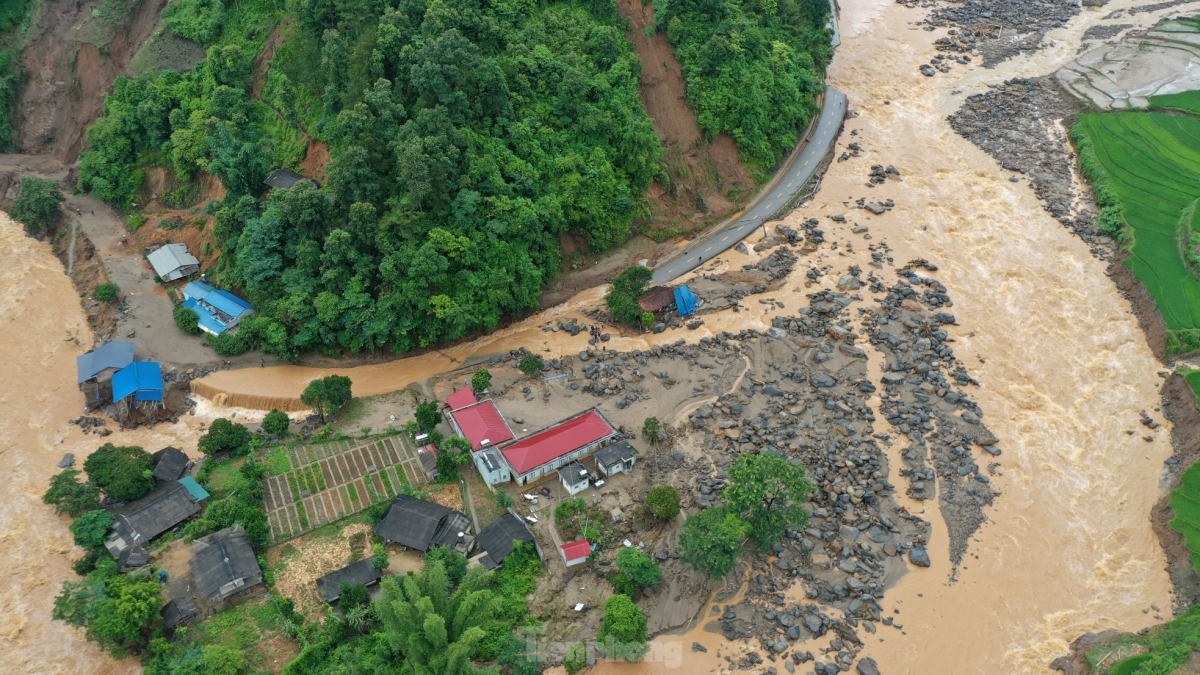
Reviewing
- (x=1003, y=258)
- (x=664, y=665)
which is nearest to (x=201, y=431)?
(x=664, y=665)

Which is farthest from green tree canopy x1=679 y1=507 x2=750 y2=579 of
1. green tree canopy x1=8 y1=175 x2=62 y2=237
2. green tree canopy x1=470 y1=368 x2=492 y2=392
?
green tree canopy x1=8 y1=175 x2=62 y2=237

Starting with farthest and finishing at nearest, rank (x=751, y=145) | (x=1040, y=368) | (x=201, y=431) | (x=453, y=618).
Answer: (x=751, y=145) → (x=1040, y=368) → (x=201, y=431) → (x=453, y=618)

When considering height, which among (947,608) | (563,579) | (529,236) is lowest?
(947,608)

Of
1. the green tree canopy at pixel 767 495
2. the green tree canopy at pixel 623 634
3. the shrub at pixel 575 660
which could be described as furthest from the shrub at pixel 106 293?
the green tree canopy at pixel 767 495

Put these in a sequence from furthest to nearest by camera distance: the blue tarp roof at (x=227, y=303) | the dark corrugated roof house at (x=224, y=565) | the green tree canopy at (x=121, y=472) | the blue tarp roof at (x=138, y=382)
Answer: the blue tarp roof at (x=227, y=303), the blue tarp roof at (x=138, y=382), the green tree canopy at (x=121, y=472), the dark corrugated roof house at (x=224, y=565)

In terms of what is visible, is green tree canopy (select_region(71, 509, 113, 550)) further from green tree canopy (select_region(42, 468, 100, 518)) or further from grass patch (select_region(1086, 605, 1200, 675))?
grass patch (select_region(1086, 605, 1200, 675))

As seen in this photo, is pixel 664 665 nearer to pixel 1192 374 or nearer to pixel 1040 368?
pixel 1040 368

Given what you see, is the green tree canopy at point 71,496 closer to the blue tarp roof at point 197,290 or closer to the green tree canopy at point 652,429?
the blue tarp roof at point 197,290
